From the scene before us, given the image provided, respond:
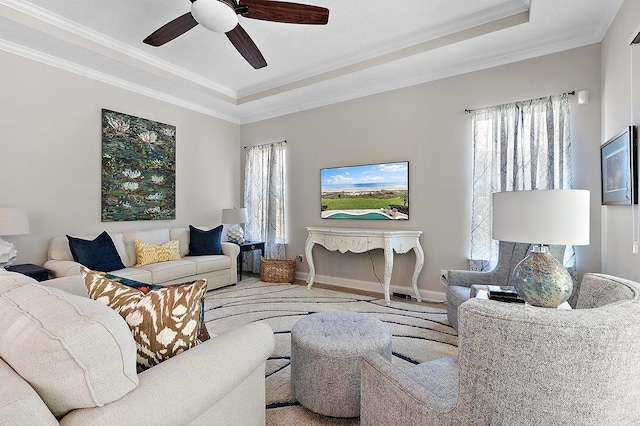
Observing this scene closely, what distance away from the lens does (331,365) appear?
1.65 meters

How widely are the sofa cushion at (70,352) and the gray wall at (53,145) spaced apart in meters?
3.20

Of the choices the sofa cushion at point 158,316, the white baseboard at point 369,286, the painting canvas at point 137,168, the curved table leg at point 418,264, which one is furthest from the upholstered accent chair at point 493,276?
the painting canvas at point 137,168

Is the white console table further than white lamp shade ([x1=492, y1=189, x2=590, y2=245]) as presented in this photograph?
Yes

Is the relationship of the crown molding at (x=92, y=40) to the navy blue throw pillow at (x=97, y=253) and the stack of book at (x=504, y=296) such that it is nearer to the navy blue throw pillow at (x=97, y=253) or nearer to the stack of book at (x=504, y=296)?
the navy blue throw pillow at (x=97, y=253)

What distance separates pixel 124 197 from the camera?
13.4 ft

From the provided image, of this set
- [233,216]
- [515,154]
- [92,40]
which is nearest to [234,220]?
[233,216]

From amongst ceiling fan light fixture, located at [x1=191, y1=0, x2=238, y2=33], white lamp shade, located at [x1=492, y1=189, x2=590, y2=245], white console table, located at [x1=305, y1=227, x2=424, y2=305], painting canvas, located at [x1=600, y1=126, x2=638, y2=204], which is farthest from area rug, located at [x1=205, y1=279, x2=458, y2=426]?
ceiling fan light fixture, located at [x1=191, y1=0, x2=238, y2=33]

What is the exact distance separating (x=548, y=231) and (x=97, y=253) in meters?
3.93

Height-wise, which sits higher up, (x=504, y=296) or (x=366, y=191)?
(x=366, y=191)

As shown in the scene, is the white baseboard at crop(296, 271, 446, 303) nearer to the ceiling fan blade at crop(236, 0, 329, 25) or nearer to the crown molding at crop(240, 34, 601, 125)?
the crown molding at crop(240, 34, 601, 125)

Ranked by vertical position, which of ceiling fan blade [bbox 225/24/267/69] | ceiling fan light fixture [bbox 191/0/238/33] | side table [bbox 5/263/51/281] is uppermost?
ceiling fan blade [bbox 225/24/267/69]

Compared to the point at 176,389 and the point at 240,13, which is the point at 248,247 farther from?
the point at 176,389

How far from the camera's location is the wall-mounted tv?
405 centimetres

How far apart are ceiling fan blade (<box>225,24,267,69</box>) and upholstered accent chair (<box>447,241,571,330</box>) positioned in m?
2.72
